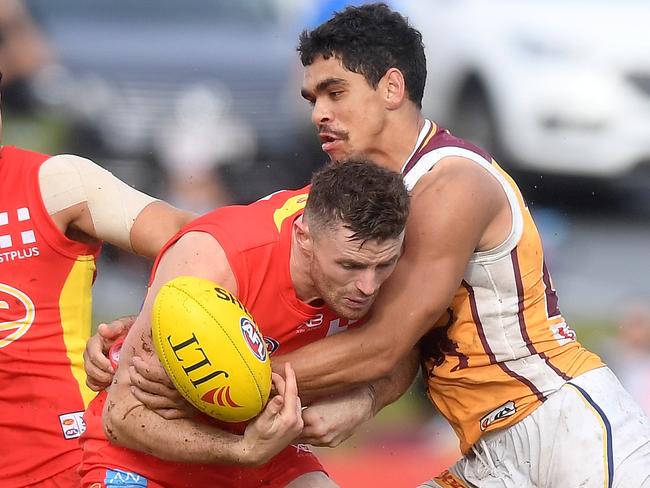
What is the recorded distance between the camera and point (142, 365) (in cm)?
374

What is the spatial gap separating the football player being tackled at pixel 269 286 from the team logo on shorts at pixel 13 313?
672mm

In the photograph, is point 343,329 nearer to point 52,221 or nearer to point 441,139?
point 441,139

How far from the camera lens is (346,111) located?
4230 millimetres

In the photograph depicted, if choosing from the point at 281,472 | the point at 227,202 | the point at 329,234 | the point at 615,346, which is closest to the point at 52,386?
the point at 281,472

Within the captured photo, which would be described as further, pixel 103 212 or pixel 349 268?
pixel 103 212

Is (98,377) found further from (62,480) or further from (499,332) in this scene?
(499,332)

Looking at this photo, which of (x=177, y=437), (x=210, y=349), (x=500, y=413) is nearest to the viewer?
(x=210, y=349)

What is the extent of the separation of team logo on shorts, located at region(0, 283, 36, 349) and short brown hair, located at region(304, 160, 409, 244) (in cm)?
132

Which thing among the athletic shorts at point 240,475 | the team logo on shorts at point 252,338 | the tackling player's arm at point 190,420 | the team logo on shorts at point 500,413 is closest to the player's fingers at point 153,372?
the tackling player's arm at point 190,420

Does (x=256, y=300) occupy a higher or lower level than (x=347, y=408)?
higher

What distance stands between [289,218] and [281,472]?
895 mm

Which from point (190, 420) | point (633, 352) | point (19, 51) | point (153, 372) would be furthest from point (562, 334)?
point (19, 51)

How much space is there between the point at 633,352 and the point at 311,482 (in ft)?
10.7

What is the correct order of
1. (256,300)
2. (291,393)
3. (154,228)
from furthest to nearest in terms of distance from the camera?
(154,228) < (256,300) < (291,393)
